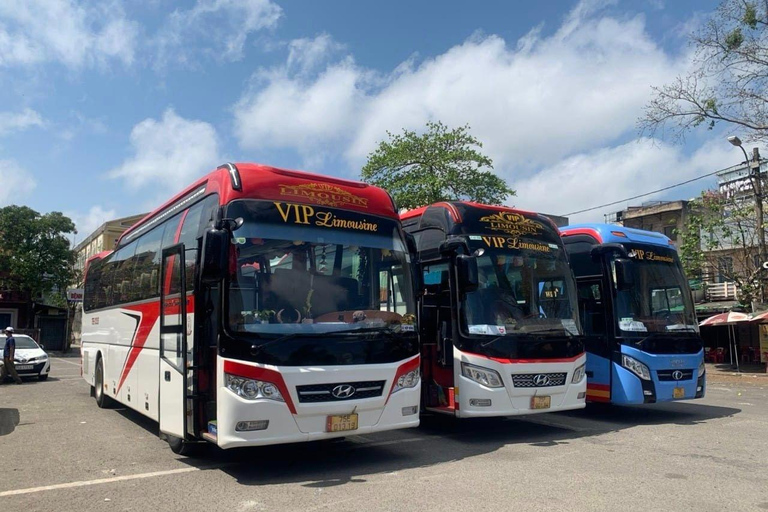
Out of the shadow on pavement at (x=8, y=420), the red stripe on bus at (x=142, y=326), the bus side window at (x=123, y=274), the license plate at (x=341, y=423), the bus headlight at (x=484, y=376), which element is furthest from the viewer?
the bus side window at (x=123, y=274)

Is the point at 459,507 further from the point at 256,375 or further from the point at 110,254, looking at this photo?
the point at 110,254

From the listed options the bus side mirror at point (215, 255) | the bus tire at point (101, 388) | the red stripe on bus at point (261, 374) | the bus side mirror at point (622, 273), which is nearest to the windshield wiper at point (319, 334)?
the red stripe on bus at point (261, 374)

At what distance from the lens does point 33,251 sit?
34.7 meters

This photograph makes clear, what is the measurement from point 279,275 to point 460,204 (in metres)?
3.78

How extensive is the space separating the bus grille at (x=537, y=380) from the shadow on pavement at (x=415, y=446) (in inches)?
32.0

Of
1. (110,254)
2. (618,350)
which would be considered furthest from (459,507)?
(110,254)

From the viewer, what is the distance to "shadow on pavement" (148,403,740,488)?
7086mm

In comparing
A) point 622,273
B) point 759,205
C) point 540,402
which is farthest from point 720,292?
point 540,402

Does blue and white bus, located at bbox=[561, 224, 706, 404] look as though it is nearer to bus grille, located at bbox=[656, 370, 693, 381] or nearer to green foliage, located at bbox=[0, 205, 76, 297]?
bus grille, located at bbox=[656, 370, 693, 381]

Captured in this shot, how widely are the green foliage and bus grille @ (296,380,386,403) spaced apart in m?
33.1

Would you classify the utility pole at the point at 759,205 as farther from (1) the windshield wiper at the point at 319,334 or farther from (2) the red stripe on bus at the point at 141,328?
(2) the red stripe on bus at the point at 141,328

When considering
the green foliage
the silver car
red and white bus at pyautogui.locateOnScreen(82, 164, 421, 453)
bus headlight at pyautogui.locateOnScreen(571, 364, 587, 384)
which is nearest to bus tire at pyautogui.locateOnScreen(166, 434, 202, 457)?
red and white bus at pyautogui.locateOnScreen(82, 164, 421, 453)

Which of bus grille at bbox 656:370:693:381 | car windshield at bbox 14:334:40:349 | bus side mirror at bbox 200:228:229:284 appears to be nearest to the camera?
bus side mirror at bbox 200:228:229:284

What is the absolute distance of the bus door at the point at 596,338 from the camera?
10.7 meters
